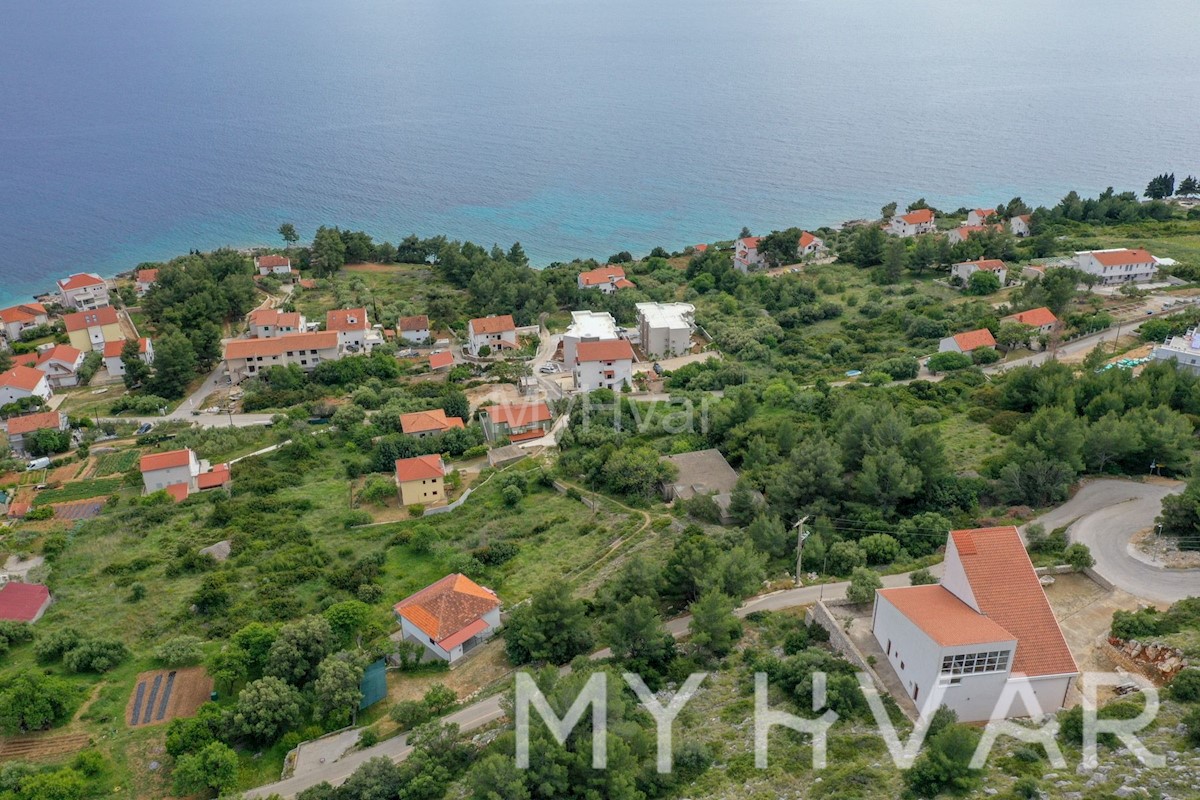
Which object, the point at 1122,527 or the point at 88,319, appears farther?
the point at 88,319

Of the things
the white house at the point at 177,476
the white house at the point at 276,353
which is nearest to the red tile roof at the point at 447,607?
the white house at the point at 177,476

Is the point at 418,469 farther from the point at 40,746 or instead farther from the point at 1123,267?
the point at 1123,267

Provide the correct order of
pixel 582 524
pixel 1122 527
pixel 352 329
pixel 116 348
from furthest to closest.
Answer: pixel 352 329 → pixel 116 348 → pixel 582 524 → pixel 1122 527

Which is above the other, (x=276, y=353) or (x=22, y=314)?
(x=22, y=314)

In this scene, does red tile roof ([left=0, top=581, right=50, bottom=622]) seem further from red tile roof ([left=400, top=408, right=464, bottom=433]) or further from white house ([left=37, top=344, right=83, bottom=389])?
white house ([left=37, top=344, right=83, bottom=389])

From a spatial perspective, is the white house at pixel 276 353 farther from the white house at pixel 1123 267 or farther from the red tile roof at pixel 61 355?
the white house at pixel 1123 267

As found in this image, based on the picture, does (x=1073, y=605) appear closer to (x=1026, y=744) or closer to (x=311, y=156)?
(x=1026, y=744)

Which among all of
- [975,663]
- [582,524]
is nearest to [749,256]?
[582,524]
